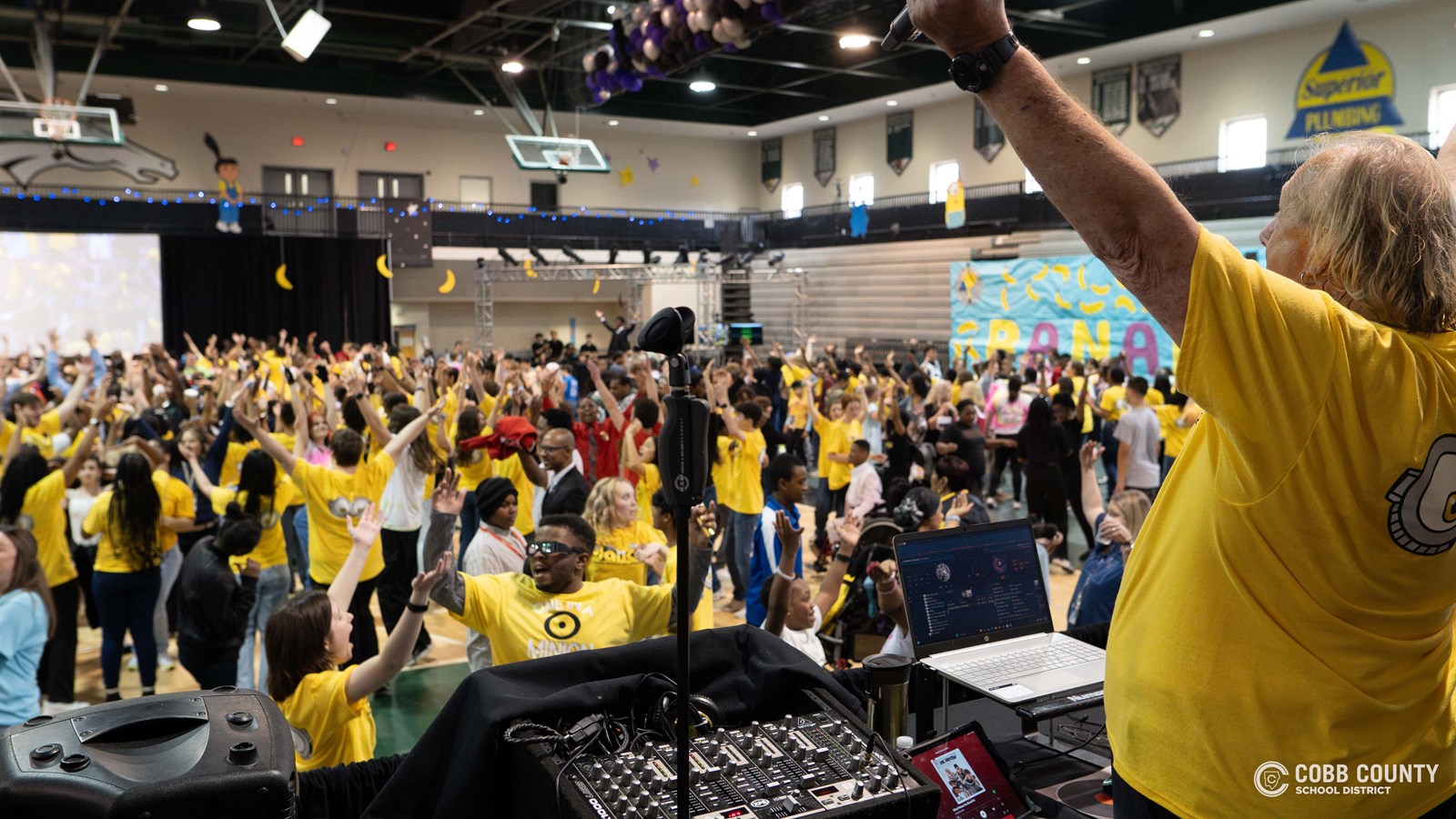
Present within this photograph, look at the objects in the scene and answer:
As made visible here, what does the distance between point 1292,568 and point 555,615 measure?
2554mm

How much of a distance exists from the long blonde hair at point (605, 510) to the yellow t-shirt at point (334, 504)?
1347 mm

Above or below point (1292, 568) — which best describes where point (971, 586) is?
below

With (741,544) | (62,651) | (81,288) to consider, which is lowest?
(62,651)

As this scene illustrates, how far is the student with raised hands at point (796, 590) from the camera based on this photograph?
3.12 metres

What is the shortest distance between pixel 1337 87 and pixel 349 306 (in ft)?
68.2

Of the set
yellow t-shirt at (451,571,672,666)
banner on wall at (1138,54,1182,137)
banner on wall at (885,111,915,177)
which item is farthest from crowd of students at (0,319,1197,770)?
banner on wall at (885,111,915,177)

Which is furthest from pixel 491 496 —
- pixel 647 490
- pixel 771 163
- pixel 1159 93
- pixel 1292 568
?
pixel 771 163

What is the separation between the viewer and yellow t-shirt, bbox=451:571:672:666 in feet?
10.8

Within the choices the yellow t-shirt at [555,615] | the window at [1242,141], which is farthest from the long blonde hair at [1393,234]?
the window at [1242,141]

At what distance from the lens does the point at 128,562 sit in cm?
527

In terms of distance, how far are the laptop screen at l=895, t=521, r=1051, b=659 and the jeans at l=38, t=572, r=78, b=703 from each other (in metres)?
4.64

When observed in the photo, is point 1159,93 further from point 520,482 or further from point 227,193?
point 227,193

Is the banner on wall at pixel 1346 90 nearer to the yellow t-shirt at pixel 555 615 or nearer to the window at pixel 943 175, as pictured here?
the window at pixel 943 175

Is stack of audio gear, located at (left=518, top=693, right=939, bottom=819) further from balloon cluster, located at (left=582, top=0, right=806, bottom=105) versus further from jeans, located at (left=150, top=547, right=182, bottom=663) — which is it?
balloon cluster, located at (left=582, top=0, right=806, bottom=105)
